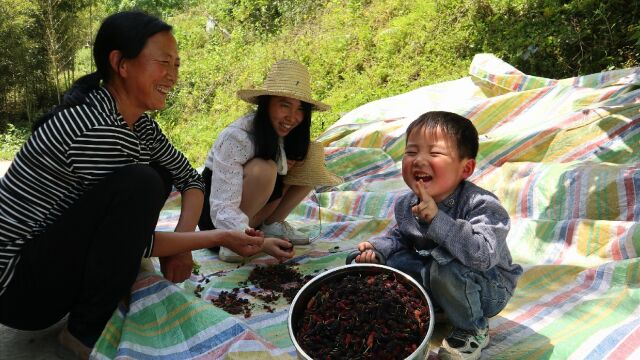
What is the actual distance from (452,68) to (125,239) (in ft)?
18.0

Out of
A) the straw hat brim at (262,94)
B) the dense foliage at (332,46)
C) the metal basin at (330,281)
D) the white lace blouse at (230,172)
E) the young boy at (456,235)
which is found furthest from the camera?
the dense foliage at (332,46)

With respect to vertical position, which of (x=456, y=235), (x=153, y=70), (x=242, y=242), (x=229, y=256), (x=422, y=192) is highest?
(x=153, y=70)

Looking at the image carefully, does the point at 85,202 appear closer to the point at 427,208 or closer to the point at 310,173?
the point at 427,208

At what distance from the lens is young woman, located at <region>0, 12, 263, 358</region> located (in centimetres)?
166

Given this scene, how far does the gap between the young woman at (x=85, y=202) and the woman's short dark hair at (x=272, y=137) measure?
2.84 ft

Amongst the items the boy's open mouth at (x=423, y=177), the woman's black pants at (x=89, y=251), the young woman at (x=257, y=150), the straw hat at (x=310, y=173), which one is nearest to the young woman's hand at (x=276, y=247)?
the young woman at (x=257, y=150)

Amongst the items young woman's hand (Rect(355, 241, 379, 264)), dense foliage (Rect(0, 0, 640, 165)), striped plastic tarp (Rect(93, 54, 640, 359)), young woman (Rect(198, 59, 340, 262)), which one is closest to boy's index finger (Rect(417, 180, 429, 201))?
young woman's hand (Rect(355, 241, 379, 264))

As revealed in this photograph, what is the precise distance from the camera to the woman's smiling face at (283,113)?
2732 millimetres

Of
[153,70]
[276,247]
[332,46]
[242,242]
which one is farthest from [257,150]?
[332,46]

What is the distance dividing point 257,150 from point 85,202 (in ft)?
3.66

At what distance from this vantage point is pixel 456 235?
1627mm

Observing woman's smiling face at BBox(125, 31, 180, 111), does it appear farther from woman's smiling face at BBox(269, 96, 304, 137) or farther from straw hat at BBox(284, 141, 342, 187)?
straw hat at BBox(284, 141, 342, 187)

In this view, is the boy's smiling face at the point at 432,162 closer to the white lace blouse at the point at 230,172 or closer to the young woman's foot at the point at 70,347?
the white lace blouse at the point at 230,172

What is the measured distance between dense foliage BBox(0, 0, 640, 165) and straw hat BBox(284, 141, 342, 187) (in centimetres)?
301
